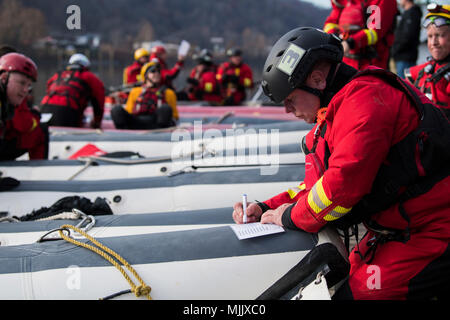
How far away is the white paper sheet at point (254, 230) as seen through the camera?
174cm

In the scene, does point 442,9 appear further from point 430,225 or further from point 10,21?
point 10,21

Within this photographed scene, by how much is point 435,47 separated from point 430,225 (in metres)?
2.02

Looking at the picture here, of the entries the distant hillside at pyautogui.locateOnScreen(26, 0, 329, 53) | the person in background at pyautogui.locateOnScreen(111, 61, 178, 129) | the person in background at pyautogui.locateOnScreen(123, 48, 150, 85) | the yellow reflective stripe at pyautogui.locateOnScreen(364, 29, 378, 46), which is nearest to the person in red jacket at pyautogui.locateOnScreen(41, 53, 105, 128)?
the person in background at pyautogui.locateOnScreen(111, 61, 178, 129)

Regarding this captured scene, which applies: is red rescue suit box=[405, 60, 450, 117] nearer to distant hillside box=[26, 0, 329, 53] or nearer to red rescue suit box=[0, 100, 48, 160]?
red rescue suit box=[0, 100, 48, 160]

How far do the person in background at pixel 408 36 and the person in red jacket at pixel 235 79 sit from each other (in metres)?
4.23

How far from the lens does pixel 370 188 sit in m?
1.45

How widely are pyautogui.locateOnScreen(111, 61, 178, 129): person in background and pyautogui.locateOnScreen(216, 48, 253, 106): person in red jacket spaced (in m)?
4.01

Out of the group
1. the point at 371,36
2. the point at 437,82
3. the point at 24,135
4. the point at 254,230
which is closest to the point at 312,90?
the point at 254,230

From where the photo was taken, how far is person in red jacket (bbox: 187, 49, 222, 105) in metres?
10.3

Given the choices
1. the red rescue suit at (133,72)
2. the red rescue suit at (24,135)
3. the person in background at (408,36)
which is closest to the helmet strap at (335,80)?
the red rescue suit at (24,135)

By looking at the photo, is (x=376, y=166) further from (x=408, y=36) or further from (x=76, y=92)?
(x=408, y=36)
